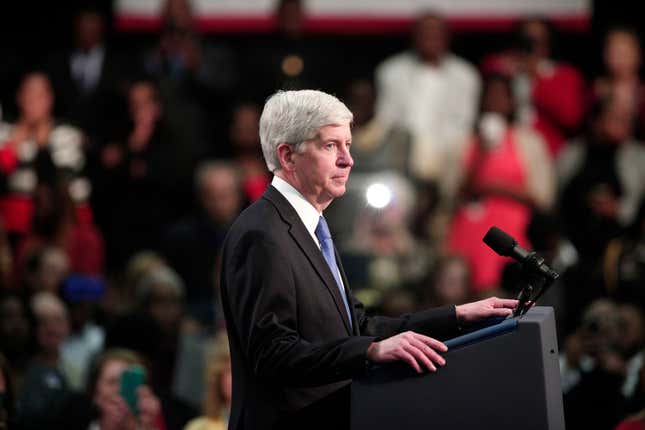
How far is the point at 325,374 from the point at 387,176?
5.47m

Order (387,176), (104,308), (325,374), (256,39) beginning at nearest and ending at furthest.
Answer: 1. (325,374)
2. (104,308)
3. (387,176)
4. (256,39)

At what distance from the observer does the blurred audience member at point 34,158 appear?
26.9 feet

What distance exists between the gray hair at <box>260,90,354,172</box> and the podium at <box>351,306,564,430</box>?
542 mm

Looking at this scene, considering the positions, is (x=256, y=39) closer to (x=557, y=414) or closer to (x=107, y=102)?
(x=107, y=102)

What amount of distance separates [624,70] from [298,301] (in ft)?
19.9

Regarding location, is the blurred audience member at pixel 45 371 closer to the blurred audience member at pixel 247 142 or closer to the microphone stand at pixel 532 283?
the blurred audience member at pixel 247 142

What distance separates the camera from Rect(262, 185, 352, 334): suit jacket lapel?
307 cm

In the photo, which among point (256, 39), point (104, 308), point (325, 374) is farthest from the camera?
point (256, 39)

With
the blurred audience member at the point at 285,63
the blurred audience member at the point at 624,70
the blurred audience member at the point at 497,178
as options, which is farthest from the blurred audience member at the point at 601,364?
the blurred audience member at the point at 285,63

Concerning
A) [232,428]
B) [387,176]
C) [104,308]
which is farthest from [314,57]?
[232,428]

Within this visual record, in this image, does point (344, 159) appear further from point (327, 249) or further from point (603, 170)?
point (603, 170)

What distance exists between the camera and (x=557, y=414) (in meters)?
2.88

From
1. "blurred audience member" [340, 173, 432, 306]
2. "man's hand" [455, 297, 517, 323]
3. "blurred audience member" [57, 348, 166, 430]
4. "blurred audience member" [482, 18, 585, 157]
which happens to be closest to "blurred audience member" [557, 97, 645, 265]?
"blurred audience member" [482, 18, 585, 157]

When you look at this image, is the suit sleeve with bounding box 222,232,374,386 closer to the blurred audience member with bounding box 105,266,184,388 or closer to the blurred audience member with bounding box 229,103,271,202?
the blurred audience member with bounding box 105,266,184,388
